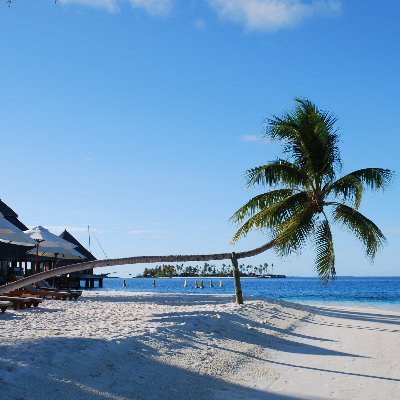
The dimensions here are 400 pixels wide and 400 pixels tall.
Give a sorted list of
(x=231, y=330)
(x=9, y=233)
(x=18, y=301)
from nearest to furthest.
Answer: (x=231, y=330), (x=18, y=301), (x=9, y=233)

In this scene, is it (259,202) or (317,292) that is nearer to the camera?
(259,202)

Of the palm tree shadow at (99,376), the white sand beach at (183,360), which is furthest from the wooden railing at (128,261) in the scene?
the palm tree shadow at (99,376)

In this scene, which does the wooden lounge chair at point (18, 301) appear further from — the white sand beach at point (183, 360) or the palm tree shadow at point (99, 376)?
the palm tree shadow at point (99, 376)

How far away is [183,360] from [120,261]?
255cm

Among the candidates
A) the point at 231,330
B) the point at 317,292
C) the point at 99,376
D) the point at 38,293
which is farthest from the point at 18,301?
the point at 317,292

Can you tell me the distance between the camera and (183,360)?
25.1 feet

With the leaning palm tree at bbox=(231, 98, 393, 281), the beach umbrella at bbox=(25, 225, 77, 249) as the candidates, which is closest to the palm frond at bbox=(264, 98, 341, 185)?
the leaning palm tree at bbox=(231, 98, 393, 281)

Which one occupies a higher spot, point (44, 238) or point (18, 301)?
point (44, 238)

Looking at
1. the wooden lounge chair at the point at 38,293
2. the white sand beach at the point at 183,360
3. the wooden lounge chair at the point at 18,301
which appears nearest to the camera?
the white sand beach at the point at 183,360

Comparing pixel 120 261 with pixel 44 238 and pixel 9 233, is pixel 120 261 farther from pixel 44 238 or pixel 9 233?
pixel 44 238

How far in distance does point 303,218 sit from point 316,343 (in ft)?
19.8

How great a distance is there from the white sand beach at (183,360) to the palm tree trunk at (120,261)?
814 millimetres

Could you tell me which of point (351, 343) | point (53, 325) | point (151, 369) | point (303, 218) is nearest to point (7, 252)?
point (303, 218)

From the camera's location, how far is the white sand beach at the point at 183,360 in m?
5.86
